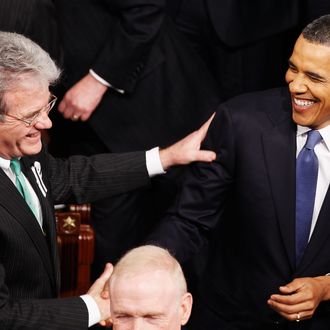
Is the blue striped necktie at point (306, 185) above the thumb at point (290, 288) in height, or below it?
above

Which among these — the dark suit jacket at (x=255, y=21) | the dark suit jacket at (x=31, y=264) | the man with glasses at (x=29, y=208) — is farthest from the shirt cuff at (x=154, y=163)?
the dark suit jacket at (x=255, y=21)

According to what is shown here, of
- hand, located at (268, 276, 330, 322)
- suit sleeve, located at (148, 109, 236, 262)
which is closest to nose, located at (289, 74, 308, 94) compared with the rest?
suit sleeve, located at (148, 109, 236, 262)

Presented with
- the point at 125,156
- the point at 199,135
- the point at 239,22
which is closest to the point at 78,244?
the point at 125,156

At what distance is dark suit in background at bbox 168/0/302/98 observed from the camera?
3666 mm

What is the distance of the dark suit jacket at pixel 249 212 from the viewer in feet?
9.29

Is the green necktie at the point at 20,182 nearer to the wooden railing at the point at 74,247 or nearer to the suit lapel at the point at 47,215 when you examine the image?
the suit lapel at the point at 47,215

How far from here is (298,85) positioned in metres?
2.72

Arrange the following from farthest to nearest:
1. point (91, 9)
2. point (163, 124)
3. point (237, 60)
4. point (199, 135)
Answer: point (237, 60) < point (163, 124) < point (91, 9) < point (199, 135)

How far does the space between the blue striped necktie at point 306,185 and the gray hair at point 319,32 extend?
0.30 meters

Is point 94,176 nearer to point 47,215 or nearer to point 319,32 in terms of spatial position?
point 47,215

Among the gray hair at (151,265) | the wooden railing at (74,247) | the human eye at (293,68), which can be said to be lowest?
the wooden railing at (74,247)

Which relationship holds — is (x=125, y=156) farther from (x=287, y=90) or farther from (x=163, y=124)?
(x=287, y=90)

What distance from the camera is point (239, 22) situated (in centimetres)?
368

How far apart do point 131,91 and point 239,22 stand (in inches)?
20.6
